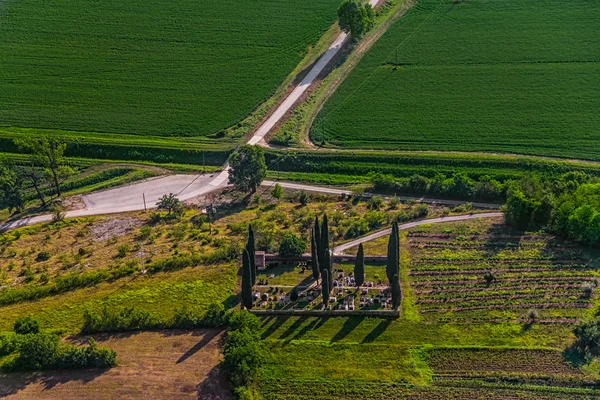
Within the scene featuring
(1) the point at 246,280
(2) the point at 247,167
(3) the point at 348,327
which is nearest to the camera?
(3) the point at 348,327

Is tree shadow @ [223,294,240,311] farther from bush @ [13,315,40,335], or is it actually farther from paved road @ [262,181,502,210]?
paved road @ [262,181,502,210]

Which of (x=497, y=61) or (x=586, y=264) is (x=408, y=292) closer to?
(x=586, y=264)

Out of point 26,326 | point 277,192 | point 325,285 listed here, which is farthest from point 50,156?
point 325,285

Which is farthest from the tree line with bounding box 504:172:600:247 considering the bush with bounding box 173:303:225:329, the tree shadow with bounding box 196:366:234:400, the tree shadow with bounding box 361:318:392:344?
the tree shadow with bounding box 196:366:234:400

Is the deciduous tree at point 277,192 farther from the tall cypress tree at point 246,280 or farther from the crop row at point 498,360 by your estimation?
the crop row at point 498,360

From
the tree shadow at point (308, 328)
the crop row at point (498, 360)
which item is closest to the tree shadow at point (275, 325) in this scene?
the tree shadow at point (308, 328)

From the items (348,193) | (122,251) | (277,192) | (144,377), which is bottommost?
(144,377)

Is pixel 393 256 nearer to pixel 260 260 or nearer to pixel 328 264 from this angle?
pixel 328 264

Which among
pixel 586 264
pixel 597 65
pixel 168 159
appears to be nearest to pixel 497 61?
pixel 597 65
